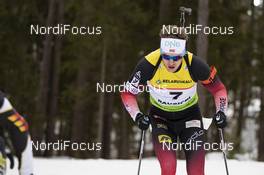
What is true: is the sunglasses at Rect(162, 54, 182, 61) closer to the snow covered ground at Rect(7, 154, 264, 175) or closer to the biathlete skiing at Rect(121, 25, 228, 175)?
the biathlete skiing at Rect(121, 25, 228, 175)

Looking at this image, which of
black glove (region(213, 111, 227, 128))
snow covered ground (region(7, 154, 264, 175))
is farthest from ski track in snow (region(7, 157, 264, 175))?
black glove (region(213, 111, 227, 128))

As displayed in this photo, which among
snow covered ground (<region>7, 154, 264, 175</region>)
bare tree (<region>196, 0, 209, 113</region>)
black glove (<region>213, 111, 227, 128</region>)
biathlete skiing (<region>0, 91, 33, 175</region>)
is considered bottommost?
snow covered ground (<region>7, 154, 264, 175</region>)

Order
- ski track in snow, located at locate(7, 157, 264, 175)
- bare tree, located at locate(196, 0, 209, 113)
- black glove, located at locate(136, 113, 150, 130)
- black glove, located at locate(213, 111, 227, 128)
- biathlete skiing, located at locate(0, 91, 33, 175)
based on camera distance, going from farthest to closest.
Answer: bare tree, located at locate(196, 0, 209, 113) < ski track in snow, located at locate(7, 157, 264, 175) < black glove, located at locate(213, 111, 227, 128) < black glove, located at locate(136, 113, 150, 130) < biathlete skiing, located at locate(0, 91, 33, 175)

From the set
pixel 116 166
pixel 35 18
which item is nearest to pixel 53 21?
pixel 35 18

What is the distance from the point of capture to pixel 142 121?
6.73 meters

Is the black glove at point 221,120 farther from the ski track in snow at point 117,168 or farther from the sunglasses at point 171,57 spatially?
the ski track in snow at point 117,168

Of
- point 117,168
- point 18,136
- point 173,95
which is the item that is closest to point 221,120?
point 173,95

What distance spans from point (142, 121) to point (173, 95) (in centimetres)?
48

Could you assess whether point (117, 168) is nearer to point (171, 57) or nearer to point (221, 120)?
point (221, 120)

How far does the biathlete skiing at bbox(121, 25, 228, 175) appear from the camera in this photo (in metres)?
6.46

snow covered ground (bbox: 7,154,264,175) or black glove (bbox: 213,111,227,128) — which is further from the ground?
black glove (bbox: 213,111,227,128)

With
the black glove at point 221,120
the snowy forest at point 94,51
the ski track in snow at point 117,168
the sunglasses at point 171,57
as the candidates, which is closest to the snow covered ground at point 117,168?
the ski track in snow at point 117,168

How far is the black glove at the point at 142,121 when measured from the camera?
22.0 ft

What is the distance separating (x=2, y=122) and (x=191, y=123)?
9.01ft
